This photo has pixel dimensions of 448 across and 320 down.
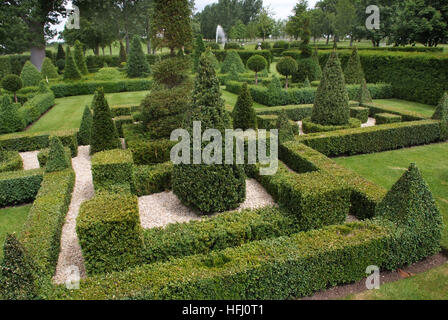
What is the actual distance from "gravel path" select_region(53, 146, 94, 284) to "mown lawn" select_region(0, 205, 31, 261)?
1252mm

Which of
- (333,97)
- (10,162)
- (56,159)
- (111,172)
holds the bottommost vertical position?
(10,162)

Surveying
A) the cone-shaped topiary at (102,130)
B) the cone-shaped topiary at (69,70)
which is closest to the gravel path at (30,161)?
the cone-shaped topiary at (102,130)

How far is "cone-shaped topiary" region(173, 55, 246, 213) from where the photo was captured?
7164mm

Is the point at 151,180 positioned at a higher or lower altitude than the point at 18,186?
higher

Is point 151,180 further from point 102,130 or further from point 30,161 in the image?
point 30,161

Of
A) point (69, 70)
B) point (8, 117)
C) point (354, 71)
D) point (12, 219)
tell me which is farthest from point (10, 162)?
point (354, 71)

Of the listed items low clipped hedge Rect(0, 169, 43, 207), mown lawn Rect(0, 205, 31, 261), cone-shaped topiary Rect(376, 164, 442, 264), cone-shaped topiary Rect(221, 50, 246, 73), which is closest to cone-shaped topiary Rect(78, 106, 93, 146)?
low clipped hedge Rect(0, 169, 43, 207)

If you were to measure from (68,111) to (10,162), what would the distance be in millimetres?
11976

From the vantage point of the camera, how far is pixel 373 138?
12633 millimetres

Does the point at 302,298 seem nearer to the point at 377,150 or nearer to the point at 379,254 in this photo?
the point at 379,254

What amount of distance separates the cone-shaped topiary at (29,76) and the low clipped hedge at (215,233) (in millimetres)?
27294

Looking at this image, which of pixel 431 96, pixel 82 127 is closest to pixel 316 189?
pixel 82 127

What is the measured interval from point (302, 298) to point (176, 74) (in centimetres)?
908

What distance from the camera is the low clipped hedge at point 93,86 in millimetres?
27267
